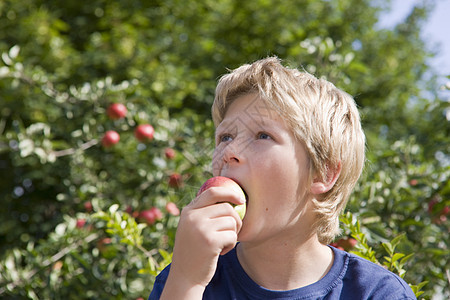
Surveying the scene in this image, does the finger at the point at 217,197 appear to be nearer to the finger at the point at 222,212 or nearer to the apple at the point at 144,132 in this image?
the finger at the point at 222,212

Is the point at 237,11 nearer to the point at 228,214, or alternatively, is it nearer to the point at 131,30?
the point at 131,30

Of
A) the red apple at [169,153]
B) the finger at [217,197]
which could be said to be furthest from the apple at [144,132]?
the finger at [217,197]

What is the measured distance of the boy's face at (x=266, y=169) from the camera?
1258 mm

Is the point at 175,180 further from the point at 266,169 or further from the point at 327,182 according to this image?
the point at 266,169

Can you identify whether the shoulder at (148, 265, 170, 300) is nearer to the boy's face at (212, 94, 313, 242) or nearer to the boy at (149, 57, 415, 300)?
the boy at (149, 57, 415, 300)

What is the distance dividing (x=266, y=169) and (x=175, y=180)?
67.7 inches

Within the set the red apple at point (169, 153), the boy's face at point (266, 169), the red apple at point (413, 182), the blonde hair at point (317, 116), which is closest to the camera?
the boy's face at point (266, 169)

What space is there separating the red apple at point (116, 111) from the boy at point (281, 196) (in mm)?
1429

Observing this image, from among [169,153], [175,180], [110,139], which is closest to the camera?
[110,139]

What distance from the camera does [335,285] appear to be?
136cm

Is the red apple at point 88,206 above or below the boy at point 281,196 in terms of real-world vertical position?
below

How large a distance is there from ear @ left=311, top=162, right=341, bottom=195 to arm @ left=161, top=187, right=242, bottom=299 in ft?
1.02

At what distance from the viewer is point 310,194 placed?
4.55 feet

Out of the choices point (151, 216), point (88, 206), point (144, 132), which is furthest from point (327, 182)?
point (88, 206)
